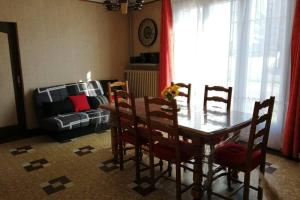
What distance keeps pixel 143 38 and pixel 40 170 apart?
330 centimetres

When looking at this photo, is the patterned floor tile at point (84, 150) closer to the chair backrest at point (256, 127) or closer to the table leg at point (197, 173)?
the table leg at point (197, 173)

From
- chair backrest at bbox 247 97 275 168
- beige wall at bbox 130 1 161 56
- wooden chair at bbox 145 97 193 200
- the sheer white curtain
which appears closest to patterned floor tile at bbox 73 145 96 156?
wooden chair at bbox 145 97 193 200

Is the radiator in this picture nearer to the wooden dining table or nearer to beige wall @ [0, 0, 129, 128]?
beige wall @ [0, 0, 129, 128]

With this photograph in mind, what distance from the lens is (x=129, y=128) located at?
102 inches

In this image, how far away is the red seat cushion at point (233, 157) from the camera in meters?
1.94

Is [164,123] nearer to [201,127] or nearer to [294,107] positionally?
[201,127]

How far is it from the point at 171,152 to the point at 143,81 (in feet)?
9.54

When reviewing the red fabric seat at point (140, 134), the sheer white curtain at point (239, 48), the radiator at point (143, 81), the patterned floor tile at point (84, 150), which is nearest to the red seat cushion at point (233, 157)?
the red fabric seat at point (140, 134)

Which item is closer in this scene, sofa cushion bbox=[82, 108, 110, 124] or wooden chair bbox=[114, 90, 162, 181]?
wooden chair bbox=[114, 90, 162, 181]

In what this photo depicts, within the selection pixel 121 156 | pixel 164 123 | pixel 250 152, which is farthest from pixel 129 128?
pixel 250 152

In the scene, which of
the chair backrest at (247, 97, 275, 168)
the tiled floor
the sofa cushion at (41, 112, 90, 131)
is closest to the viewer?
the chair backrest at (247, 97, 275, 168)

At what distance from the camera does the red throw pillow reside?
407cm

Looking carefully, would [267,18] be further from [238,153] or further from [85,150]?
[85,150]

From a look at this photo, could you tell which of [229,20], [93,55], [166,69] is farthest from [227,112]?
[93,55]
